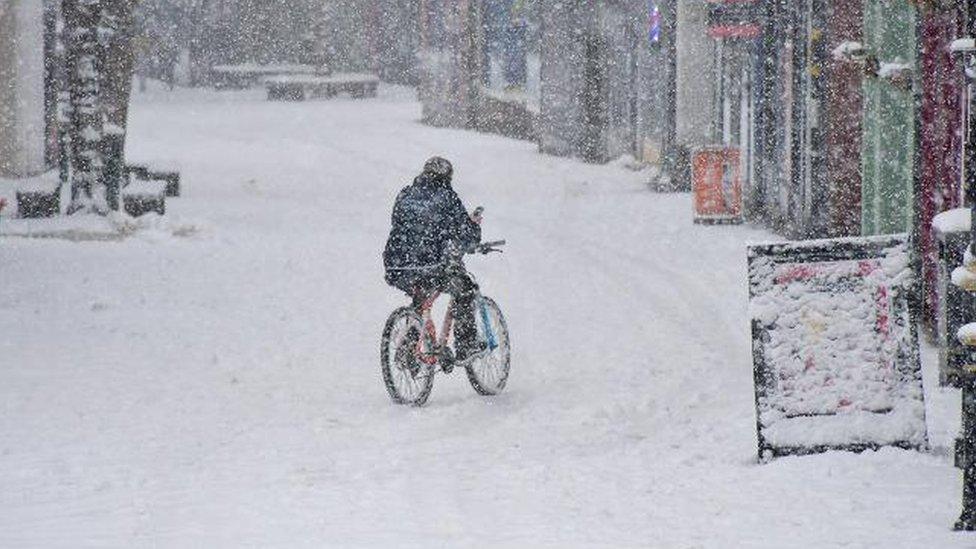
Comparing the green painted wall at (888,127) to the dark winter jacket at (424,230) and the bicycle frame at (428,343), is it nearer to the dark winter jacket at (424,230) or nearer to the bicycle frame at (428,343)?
the dark winter jacket at (424,230)

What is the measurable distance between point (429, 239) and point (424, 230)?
6 cm

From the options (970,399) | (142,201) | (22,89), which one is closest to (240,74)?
(22,89)

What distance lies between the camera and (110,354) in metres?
13.4

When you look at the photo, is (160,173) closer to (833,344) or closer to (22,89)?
(22,89)

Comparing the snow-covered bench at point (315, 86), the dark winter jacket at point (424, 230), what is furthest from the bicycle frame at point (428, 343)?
the snow-covered bench at point (315, 86)

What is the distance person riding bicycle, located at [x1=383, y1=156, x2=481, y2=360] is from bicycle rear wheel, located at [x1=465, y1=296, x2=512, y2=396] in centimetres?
14

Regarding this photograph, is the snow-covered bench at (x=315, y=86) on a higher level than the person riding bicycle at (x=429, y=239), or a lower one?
higher

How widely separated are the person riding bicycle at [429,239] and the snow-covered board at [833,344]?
257 centimetres

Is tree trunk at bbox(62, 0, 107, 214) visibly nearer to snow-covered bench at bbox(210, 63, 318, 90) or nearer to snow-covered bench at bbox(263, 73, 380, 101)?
snow-covered bench at bbox(263, 73, 380, 101)

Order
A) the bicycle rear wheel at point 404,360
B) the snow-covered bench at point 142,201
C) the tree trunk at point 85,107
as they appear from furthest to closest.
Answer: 1. the snow-covered bench at point 142,201
2. the tree trunk at point 85,107
3. the bicycle rear wheel at point 404,360

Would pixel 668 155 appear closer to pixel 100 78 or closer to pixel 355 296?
pixel 100 78

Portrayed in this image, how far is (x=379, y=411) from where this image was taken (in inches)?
434

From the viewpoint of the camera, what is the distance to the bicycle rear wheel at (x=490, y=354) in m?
11.4

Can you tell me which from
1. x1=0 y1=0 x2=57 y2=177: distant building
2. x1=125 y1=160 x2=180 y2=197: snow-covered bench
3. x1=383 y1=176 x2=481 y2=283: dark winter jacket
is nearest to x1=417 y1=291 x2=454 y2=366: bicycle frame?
x1=383 y1=176 x2=481 y2=283: dark winter jacket
